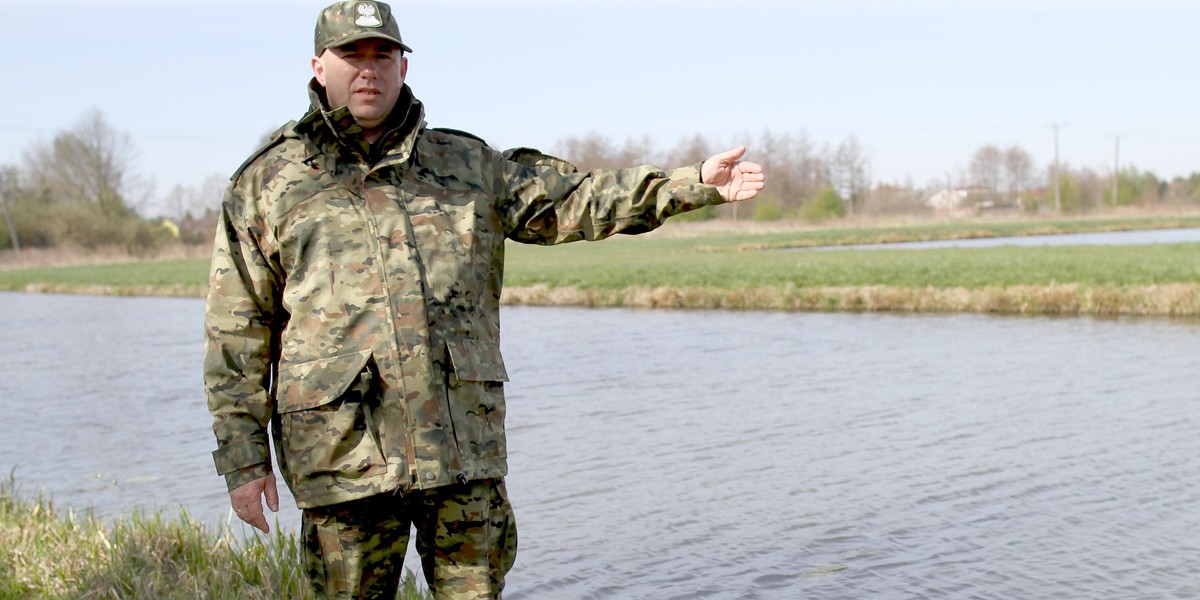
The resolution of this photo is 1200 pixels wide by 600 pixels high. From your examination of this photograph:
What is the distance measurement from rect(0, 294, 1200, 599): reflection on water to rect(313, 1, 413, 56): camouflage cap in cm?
396

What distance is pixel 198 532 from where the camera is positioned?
6.10 metres

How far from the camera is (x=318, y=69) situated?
3508mm

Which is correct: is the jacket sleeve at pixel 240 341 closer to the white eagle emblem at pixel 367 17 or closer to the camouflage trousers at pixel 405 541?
the camouflage trousers at pixel 405 541

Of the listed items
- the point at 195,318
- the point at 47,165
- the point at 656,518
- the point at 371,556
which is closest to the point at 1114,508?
the point at 656,518

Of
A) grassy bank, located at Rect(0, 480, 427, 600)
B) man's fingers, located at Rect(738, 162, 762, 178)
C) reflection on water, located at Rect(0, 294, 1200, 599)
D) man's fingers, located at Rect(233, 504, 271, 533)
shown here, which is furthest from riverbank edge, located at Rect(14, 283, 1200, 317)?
man's fingers, located at Rect(233, 504, 271, 533)

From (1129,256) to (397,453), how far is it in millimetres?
28700

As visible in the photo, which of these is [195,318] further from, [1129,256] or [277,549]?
[277,549]

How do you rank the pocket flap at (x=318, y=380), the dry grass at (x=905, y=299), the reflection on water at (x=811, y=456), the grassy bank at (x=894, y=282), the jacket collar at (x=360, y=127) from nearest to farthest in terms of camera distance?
the pocket flap at (x=318, y=380) < the jacket collar at (x=360, y=127) < the reflection on water at (x=811, y=456) < the dry grass at (x=905, y=299) < the grassy bank at (x=894, y=282)

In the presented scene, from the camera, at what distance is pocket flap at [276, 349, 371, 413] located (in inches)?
130

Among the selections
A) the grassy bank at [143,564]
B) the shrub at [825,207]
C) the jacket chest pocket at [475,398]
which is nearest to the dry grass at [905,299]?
the grassy bank at [143,564]

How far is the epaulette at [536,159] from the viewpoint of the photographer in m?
3.77

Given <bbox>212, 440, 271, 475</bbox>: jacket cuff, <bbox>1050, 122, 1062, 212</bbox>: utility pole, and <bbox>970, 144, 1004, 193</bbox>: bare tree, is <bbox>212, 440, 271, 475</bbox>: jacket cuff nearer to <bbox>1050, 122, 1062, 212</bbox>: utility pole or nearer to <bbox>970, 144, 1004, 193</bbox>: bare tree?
<bbox>1050, 122, 1062, 212</bbox>: utility pole

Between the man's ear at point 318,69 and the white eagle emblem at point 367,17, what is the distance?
197 millimetres

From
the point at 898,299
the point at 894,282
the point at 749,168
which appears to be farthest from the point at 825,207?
the point at 749,168
